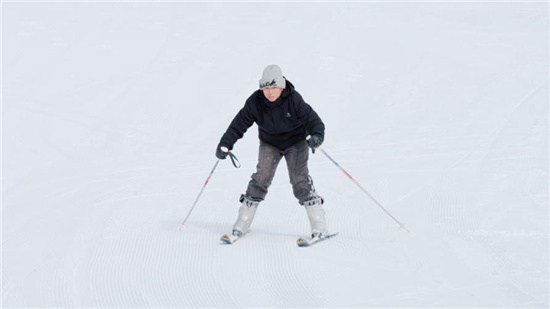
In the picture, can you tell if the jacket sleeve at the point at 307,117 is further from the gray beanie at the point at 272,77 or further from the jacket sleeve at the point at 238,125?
the jacket sleeve at the point at 238,125

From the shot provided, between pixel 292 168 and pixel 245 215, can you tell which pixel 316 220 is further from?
pixel 245 215

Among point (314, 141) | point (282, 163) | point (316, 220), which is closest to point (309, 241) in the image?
point (316, 220)

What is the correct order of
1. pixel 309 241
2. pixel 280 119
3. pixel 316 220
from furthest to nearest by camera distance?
pixel 316 220 < pixel 309 241 < pixel 280 119

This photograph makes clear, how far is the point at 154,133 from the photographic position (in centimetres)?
873

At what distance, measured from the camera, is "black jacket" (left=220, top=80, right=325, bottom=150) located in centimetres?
567

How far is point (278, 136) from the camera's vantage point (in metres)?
5.84

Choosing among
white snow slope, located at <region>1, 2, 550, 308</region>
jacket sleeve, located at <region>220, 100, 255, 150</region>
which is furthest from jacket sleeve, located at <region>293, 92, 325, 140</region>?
white snow slope, located at <region>1, 2, 550, 308</region>

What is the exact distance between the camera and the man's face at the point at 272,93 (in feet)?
18.2

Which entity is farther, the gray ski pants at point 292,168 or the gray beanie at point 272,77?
the gray ski pants at point 292,168

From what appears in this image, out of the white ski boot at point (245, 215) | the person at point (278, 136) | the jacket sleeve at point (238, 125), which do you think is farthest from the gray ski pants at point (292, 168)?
the jacket sleeve at point (238, 125)

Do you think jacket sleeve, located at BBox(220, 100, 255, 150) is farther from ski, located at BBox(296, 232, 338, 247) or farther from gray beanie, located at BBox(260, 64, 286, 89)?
ski, located at BBox(296, 232, 338, 247)

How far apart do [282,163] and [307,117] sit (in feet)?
7.42

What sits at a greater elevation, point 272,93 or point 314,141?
point 272,93

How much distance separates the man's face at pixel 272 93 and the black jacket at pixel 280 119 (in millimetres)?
28
